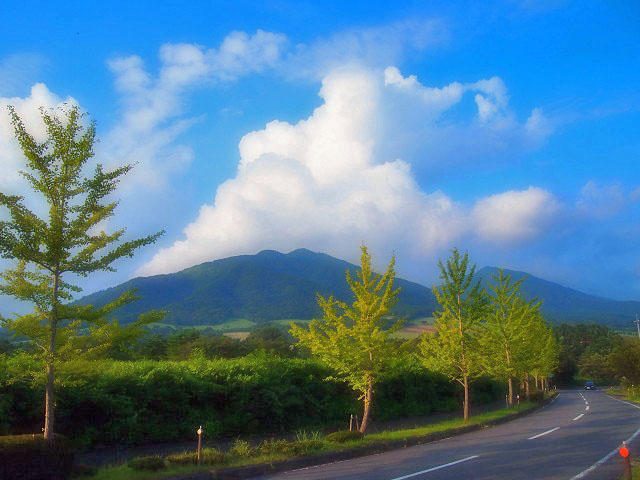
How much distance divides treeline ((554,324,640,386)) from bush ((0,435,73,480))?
47343mm

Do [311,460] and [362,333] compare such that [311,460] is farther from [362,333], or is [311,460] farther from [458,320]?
[458,320]

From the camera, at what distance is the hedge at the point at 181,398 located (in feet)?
47.8

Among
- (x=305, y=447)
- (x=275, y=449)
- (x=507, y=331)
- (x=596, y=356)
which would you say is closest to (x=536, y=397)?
(x=507, y=331)

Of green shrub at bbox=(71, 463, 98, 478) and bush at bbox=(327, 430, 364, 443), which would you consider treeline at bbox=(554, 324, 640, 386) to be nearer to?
bush at bbox=(327, 430, 364, 443)

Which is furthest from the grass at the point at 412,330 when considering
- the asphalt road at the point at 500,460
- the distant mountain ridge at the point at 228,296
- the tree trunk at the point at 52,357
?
the distant mountain ridge at the point at 228,296

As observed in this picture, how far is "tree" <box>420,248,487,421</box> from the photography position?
2647 centimetres

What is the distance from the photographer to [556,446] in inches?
616

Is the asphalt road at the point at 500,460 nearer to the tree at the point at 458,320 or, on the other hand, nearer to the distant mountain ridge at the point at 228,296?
the tree at the point at 458,320

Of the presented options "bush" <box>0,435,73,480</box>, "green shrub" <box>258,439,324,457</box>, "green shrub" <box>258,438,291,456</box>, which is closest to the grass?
"green shrub" <box>258,439,324,457</box>

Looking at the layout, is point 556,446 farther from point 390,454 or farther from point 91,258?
point 91,258

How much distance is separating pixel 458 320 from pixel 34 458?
21300mm

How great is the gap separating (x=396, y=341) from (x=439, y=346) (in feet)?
25.8

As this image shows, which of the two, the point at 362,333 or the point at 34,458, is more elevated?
the point at 362,333

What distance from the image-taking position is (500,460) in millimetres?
13156
